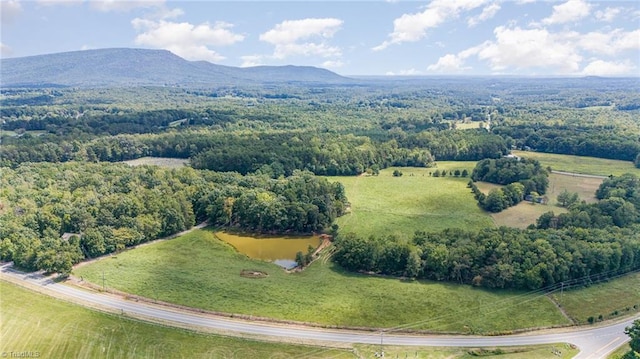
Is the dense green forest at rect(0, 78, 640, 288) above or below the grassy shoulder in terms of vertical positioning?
above

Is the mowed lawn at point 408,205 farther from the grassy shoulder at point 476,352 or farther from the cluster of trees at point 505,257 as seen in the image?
the grassy shoulder at point 476,352

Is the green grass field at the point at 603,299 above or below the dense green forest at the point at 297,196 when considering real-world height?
below

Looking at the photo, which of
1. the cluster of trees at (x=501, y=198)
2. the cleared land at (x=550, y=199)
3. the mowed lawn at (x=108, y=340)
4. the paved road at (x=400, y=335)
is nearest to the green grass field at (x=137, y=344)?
the mowed lawn at (x=108, y=340)

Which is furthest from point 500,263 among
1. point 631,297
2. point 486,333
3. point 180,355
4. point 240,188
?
point 240,188

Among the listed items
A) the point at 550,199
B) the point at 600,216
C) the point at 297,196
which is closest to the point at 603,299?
the point at 600,216

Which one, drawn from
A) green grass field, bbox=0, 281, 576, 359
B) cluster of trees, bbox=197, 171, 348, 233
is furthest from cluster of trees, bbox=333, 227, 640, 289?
cluster of trees, bbox=197, 171, 348, 233

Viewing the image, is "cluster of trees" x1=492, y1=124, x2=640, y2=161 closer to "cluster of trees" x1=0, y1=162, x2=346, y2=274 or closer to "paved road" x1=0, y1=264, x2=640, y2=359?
"cluster of trees" x1=0, y1=162, x2=346, y2=274

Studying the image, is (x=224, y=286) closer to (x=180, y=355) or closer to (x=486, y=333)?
(x=180, y=355)
